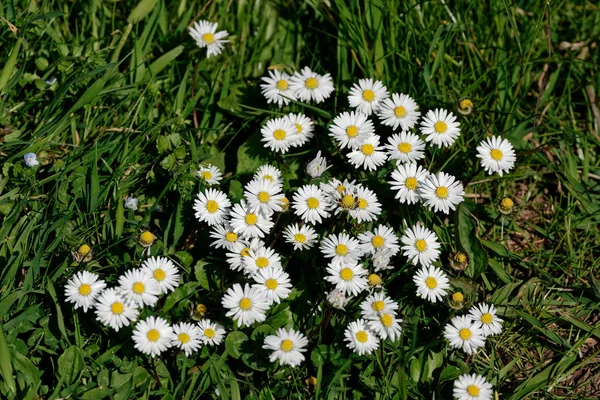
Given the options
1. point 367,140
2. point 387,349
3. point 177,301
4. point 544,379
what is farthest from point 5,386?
point 544,379

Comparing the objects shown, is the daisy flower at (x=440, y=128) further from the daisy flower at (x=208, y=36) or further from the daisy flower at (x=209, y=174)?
the daisy flower at (x=208, y=36)

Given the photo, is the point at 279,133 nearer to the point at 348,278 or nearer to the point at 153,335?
the point at 348,278

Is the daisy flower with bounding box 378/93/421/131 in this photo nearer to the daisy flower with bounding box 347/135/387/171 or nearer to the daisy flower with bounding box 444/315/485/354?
the daisy flower with bounding box 347/135/387/171

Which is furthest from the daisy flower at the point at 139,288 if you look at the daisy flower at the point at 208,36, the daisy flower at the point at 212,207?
the daisy flower at the point at 208,36

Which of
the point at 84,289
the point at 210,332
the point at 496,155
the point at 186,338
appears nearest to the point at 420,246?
the point at 496,155

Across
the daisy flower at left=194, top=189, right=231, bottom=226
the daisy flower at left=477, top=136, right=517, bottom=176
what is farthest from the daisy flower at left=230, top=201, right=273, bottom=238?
the daisy flower at left=477, top=136, right=517, bottom=176

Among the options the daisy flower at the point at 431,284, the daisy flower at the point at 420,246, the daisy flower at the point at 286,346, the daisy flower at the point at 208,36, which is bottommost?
the daisy flower at the point at 286,346

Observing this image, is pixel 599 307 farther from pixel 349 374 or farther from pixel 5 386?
pixel 5 386
